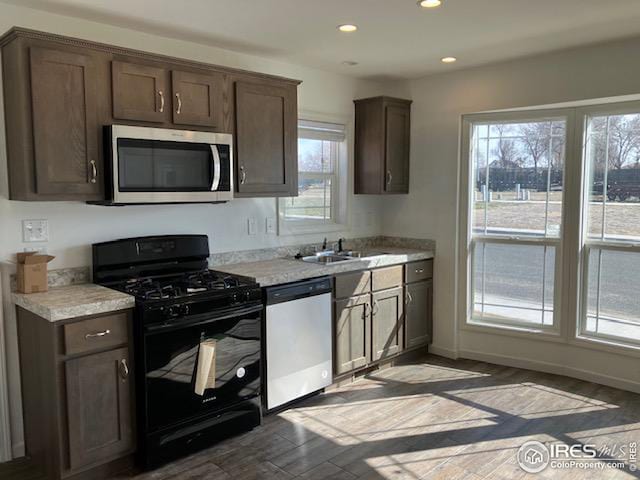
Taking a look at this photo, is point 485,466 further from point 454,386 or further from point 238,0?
point 238,0

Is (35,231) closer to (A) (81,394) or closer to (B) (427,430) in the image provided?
(A) (81,394)

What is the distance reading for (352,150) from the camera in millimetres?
4660

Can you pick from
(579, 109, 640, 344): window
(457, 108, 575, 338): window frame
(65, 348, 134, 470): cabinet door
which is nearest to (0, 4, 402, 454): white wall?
(65, 348, 134, 470): cabinet door

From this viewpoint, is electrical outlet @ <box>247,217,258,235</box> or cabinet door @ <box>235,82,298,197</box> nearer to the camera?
cabinet door @ <box>235,82,298,197</box>

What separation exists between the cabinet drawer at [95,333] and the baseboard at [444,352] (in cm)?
296

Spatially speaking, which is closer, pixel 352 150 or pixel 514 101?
pixel 514 101

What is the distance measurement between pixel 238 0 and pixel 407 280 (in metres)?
2.61

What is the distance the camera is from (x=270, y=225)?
402 centimetres

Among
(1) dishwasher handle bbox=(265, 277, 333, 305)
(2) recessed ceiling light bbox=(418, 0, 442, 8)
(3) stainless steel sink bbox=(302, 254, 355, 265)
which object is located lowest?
(1) dishwasher handle bbox=(265, 277, 333, 305)

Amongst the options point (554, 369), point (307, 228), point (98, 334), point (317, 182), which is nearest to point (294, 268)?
point (307, 228)

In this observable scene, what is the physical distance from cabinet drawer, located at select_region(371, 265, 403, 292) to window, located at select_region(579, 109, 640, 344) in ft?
4.71

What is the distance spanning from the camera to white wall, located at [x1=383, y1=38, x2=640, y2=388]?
12.0 feet

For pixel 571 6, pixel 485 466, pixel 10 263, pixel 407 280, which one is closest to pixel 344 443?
pixel 485 466

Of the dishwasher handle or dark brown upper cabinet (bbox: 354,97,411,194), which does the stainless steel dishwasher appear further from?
dark brown upper cabinet (bbox: 354,97,411,194)
